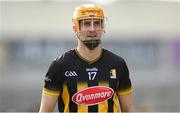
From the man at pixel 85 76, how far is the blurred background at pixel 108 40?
13.7 meters

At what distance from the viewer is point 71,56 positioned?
197 inches

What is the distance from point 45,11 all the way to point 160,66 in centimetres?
403

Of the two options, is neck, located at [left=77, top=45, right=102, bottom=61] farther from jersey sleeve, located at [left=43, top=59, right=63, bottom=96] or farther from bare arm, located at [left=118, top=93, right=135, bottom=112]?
bare arm, located at [left=118, top=93, right=135, bottom=112]

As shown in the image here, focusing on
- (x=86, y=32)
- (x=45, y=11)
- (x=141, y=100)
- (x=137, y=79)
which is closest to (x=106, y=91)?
(x=86, y=32)

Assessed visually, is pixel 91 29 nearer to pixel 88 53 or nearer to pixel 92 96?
pixel 88 53

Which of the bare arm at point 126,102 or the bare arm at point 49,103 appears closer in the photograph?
the bare arm at point 49,103

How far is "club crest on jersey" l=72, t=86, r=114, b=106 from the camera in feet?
16.1

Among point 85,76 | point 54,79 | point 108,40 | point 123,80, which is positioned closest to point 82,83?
point 85,76

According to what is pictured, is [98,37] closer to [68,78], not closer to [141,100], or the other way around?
[68,78]

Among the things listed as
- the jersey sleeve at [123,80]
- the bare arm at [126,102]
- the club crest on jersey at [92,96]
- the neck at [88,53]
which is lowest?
the bare arm at [126,102]

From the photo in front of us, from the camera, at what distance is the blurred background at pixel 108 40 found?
19609mm

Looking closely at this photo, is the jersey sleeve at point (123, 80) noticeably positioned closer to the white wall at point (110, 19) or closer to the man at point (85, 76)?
the man at point (85, 76)

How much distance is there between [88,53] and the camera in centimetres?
496

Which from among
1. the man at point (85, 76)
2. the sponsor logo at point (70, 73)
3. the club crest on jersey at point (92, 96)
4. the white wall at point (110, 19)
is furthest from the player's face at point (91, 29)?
the white wall at point (110, 19)
